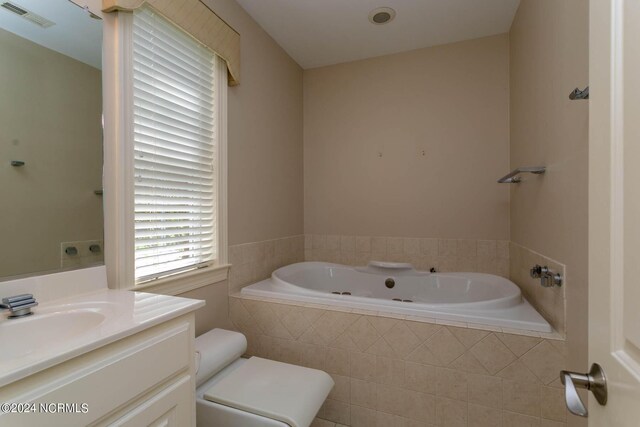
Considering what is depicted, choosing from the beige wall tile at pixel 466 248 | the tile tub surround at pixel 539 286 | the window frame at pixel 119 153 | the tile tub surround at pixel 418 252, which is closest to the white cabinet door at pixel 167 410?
the window frame at pixel 119 153

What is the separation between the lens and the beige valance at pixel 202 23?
1306 mm

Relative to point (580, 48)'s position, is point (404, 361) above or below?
below

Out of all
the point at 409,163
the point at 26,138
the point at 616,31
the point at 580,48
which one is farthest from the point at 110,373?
the point at 409,163

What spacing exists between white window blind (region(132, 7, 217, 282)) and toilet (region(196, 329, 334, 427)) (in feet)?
1.70

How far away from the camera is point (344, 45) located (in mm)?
2568

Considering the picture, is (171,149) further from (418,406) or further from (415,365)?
(418,406)

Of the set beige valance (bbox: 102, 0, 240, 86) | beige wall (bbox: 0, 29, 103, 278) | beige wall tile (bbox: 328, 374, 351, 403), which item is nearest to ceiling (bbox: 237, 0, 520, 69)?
beige valance (bbox: 102, 0, 240, 86)

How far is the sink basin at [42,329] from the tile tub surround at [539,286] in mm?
1822

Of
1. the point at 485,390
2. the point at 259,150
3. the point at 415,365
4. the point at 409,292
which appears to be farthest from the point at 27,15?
the point at 409,292

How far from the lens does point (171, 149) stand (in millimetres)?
1587

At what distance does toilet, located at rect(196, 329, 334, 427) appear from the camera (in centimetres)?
114

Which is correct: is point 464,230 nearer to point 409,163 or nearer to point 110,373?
point 409,163

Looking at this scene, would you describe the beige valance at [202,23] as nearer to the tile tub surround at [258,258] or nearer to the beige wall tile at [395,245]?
the tile tub surround at [258,258]

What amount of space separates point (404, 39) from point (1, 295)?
2.92 meters
